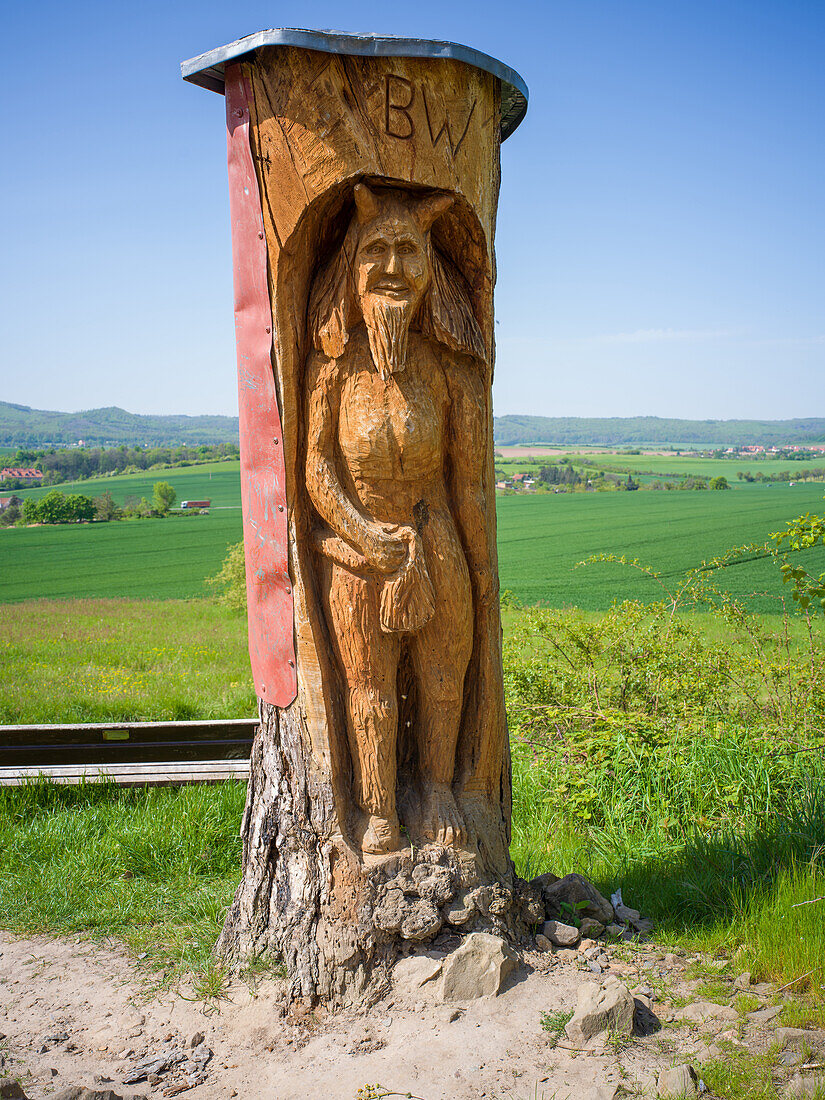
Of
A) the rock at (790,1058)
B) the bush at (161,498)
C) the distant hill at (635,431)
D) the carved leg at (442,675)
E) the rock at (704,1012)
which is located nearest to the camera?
the rock at (790,1058)

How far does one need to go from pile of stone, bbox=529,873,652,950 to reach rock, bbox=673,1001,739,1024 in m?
0.44

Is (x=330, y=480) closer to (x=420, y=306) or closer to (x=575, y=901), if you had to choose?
(x=420, y=306)

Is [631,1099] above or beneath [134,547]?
beneath

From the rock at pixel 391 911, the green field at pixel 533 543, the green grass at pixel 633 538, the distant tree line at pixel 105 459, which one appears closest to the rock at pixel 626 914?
the rock at pixel 391 911

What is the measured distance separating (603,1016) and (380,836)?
0.88 m

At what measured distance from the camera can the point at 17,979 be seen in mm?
3064

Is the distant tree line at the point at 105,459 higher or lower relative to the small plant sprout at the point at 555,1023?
higher

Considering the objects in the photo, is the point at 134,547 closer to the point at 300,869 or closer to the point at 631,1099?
the point at 300,869

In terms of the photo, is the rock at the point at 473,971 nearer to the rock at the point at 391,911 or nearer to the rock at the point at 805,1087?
the rock at the point at 391,911

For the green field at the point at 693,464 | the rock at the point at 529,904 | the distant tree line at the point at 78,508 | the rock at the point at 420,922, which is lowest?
the rock at the point at 529,904

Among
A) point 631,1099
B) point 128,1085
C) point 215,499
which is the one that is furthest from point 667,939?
point 215,499

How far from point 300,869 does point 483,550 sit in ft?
4.34

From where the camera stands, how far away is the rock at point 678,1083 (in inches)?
83.8

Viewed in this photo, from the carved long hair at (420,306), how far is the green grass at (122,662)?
4.28m
